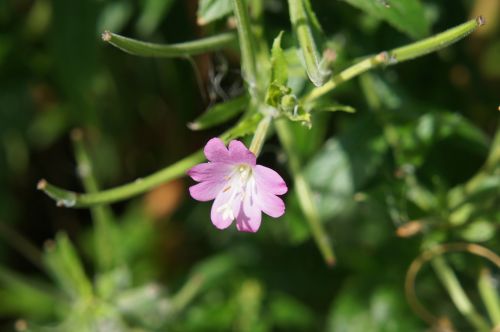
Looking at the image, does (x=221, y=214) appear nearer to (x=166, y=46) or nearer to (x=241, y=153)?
(x=241, y=153)

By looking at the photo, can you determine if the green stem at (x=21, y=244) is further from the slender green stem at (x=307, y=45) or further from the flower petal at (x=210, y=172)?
the slender green stem at (x=307, y=45)

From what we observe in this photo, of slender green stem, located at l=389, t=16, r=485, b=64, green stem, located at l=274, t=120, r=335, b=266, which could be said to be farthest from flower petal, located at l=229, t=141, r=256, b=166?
green stem, located at l=274, t=120, r=335, b=266

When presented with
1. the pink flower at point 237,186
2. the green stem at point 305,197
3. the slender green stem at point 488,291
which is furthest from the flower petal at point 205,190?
the slender green stem at point 488,291

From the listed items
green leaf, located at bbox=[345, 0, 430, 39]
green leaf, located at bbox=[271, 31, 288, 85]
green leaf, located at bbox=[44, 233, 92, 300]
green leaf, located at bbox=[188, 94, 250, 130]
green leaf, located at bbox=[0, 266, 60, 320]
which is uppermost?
green leaf, located at bbox=[0, 266, 60, 320]

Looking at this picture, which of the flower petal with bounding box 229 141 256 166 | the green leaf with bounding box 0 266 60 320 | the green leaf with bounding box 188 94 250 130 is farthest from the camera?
the green leaf with bounding box 0 266 60 320

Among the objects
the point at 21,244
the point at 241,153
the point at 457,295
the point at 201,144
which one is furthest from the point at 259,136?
the point at 21,244

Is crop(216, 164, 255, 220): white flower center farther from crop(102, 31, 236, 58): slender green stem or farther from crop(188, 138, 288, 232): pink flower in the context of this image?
crop(102, 31, 236, 58): slender green stem
